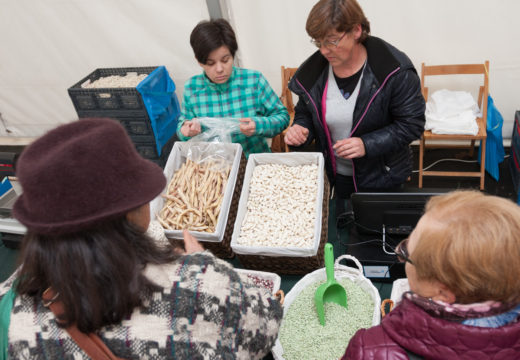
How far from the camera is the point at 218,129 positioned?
228 cm

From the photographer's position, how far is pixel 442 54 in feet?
11.2

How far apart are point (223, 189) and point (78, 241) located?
3.74 ft

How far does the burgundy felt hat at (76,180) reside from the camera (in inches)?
31.5

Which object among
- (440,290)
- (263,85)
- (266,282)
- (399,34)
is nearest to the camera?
(440,290)

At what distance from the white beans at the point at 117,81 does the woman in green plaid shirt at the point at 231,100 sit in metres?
1.40

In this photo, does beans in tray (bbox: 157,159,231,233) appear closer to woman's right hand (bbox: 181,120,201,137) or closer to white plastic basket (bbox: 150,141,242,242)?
white plastic basket (bbox: 150,141,242,242)

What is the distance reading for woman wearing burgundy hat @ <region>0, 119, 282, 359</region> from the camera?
0.81m

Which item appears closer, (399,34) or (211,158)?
(211,158)

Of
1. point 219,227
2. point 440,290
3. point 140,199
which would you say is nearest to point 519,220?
point 440,290

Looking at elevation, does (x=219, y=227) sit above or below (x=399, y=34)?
below

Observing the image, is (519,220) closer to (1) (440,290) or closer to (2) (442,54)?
(1) (440,290)

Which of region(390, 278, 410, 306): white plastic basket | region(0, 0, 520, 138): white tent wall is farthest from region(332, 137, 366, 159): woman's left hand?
region(0, 0, 520, 138): white tent wall

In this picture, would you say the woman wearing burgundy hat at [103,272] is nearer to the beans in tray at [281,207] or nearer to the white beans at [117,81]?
the beans in tray at [281,207]

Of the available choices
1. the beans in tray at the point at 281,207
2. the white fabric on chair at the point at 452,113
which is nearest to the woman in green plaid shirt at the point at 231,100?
Answer: the beans in tray at the point at 281,207
